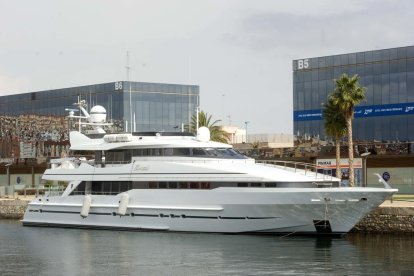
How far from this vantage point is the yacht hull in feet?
123

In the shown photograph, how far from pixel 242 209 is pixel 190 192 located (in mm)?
3051

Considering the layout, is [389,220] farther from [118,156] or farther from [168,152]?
[118,156]

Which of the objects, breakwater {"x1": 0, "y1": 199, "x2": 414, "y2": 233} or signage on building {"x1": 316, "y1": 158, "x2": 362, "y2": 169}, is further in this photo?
signage on building {"x1": 316, "y1": 158, "x2": 362, "y2": 169}

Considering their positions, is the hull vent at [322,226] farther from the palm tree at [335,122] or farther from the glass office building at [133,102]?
the glass office building at [133,102]

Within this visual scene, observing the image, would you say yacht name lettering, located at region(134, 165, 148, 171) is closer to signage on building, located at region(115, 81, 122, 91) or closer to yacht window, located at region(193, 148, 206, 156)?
yacht window, located at region(193, 148, 206, 156)

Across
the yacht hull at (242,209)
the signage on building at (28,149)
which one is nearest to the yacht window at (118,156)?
the yacht hull at (242,209)

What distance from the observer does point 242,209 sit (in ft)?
128

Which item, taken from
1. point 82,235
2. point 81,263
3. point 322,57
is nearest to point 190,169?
point 82,235

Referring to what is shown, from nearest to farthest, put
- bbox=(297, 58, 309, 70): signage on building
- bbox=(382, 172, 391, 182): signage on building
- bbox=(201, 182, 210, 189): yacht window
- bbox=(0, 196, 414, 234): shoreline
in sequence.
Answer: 1. bbox=(0, 196, 414, 234): shoreline
2. bbox=(201, 182, 210, 189): yacht window
3. bbox=(382, 172, 391, 182): signage on building
4. bbox=(297, 58, 309, 70): signage on building

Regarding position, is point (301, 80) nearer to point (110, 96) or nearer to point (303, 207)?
point (110, 96)

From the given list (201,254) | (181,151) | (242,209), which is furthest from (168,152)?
(201,254)

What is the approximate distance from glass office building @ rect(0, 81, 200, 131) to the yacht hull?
157 ft

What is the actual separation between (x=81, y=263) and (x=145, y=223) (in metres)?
10.7

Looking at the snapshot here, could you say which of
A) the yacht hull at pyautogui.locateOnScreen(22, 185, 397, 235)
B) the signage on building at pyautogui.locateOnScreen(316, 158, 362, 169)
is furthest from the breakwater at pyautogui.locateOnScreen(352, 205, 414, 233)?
the signage on building at pyautogui.locateOnScreen(316, 158, 362, 169)
